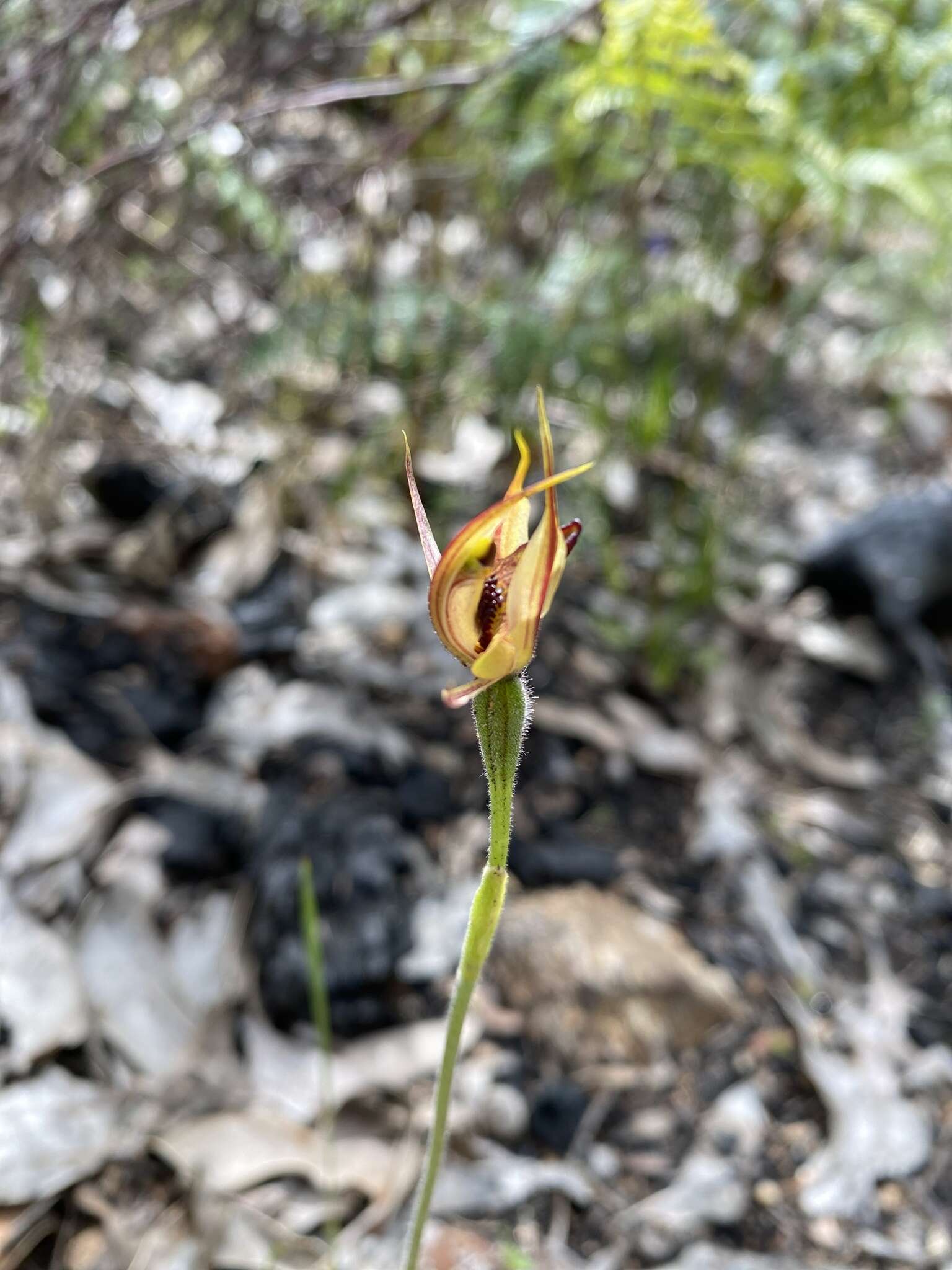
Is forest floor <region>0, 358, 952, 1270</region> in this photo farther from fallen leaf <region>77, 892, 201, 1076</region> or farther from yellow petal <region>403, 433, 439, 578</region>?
yellow petal <region>403, 433, 439, 578</region>

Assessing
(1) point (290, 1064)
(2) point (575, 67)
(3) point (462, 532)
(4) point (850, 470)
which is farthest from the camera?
(4) point (850, 470)

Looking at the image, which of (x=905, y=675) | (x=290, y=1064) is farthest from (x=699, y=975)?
(x=905, y=675)

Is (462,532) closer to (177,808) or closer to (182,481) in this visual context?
(177,808)

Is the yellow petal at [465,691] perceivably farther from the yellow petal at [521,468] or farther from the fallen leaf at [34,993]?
the fallen leaf at [34,993]

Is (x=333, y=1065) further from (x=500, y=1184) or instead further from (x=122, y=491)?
(x=122, y=491)

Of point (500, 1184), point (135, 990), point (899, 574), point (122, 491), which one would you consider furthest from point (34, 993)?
point (899, 574)
